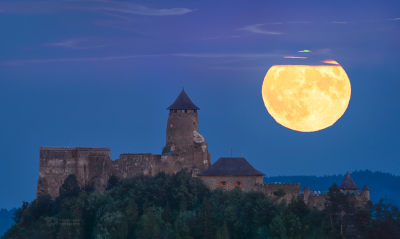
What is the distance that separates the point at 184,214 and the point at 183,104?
14247mm

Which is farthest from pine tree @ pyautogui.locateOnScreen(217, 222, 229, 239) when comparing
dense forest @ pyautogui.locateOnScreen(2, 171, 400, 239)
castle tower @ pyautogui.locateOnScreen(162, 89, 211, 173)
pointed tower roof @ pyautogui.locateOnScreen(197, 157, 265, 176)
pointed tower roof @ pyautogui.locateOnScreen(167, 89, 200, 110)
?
pointed tower roof @ pyautogui.locateOnScreen(167, 89, 200, 110)

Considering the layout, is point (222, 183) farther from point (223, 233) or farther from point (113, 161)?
point (113, 161)

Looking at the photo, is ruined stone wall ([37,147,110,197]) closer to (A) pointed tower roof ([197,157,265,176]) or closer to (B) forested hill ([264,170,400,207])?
(A) pointed tower roof ([197,157,265,176])

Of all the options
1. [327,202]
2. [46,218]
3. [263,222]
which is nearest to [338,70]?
[327,202]

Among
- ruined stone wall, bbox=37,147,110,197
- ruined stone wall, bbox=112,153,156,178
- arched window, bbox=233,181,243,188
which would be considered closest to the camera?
arched window, bbox=233,181,243,188

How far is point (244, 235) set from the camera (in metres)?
65.7

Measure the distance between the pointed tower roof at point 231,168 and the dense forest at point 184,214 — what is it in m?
1.83

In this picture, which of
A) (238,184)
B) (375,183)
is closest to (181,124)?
(238,184)

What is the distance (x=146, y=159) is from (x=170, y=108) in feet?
21.7

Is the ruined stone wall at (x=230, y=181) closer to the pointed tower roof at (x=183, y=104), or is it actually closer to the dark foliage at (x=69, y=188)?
the pointed tower roof at (x=183, y=104)

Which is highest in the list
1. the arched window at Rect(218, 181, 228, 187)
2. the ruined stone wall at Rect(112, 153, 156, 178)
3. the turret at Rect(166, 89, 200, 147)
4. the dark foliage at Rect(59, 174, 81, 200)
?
the turret at Rect(166, 89, 200, 147)

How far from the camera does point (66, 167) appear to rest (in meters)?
73.0

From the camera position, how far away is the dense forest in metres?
61.0

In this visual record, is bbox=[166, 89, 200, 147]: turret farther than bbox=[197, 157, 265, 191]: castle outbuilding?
Yes
